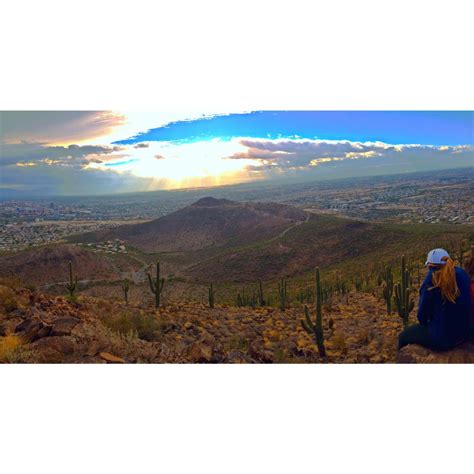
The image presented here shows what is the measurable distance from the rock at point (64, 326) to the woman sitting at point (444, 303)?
171 inches

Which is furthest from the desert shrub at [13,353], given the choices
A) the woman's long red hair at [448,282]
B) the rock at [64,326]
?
the woman's long red hair at [448,282]

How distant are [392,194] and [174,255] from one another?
5120 mm

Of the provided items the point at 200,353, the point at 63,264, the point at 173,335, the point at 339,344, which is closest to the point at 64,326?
the point at 173,335

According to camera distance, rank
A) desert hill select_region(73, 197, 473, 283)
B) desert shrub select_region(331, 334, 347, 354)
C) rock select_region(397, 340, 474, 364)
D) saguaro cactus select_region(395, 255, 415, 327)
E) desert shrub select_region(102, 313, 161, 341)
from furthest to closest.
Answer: desert hill select_region(73, 197, 473, 283)
desert shrub select_region(102, 313, 161, 341)
saguaro cactus select_region(395, 255, 415, 327)
desert shrub select_region(331, 334, 347, 354)
rock select_region(397, 340, 474, 364)

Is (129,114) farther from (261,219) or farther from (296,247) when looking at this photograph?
(296,247)

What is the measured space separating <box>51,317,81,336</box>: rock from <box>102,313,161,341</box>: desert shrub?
586 mm

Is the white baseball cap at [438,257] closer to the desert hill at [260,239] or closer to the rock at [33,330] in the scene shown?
the desert hill at [260,239]

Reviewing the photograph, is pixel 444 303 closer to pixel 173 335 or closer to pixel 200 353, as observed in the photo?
pixel 200 353

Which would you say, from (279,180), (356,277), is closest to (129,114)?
(279,180)

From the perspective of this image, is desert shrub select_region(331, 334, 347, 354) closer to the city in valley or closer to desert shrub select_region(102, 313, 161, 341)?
desert shrub select_region(102, 313, 161, 341)

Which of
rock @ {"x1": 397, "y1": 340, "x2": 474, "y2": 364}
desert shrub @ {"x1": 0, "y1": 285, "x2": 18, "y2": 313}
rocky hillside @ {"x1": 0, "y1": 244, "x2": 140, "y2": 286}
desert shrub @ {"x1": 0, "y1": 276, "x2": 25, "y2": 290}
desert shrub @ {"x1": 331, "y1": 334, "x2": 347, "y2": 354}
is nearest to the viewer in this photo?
rock @ {"x1": 397, "y1": 340, "x2": 474, "y2": 364}

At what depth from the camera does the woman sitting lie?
4.07m

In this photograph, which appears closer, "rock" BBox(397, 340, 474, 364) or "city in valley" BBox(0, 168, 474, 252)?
"rock" BBox(397, 340, 474, 364)

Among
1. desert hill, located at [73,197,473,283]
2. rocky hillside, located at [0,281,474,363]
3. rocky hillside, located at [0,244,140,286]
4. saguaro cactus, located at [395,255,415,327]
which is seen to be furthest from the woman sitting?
rocky hillside, located at [0,244,140,286]
